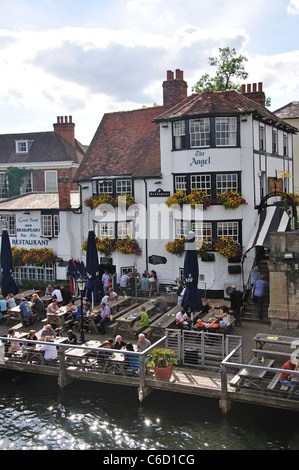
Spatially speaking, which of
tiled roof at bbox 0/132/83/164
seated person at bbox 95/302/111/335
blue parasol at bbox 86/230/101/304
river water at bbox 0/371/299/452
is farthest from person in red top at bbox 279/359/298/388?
tiled roof at bbox 0/132/83/164

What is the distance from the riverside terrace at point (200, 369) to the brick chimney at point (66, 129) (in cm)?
2971

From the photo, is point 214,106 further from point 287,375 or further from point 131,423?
point 131,423

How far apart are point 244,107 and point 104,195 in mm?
9381

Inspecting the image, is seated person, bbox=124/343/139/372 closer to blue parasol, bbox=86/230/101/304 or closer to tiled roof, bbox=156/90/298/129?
blue parasol, bbox=86/230/101/304

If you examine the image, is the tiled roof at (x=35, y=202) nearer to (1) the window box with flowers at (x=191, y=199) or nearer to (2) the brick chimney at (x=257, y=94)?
(1) the window box with flowers at (x=191, y=199)

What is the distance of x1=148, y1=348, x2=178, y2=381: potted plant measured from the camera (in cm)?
1565

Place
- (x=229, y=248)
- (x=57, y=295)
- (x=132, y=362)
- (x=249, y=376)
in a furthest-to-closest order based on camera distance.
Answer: (x=229, y=248)
(x=57, y=295)
(x=132, y=362)
(x=249, y=376)

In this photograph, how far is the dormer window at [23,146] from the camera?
45.7m

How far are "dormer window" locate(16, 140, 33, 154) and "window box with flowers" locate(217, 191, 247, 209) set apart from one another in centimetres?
2576

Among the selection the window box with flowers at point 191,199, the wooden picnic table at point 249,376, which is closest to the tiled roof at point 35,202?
the window box with flowers at point 191,199

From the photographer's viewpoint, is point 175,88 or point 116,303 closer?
point 116,303

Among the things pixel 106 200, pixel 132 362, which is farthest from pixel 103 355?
pixel 106 200

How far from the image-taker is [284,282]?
2078 cm

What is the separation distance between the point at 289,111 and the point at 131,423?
33033 millimetres
